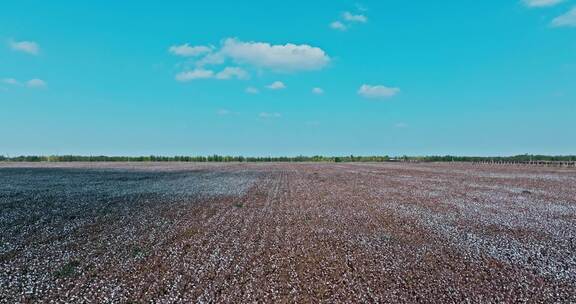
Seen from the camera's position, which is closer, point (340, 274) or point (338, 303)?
point (338, 303)

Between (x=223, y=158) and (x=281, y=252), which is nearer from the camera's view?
(x=281, y=252)

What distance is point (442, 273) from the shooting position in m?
8.84

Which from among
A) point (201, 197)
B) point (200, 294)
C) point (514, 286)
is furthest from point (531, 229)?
point (201, 197)

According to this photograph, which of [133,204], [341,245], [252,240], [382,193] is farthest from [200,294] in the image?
[382,193]

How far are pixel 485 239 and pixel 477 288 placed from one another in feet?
16.5

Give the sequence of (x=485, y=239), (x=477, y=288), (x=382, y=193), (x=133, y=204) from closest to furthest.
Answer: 1. (x=477, y=288)
2. (x=485, y=239)
3. (x=133, y=204)
4. (x=382, y=193)

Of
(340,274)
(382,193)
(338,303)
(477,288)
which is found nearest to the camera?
(338,303)

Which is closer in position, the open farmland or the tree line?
the open farmland

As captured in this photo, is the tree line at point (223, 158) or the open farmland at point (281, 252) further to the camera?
the tree line at point (223, 158)

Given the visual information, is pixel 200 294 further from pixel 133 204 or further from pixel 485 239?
pixel 133 204

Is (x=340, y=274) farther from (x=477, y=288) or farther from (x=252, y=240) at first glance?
(x=252, y=240)

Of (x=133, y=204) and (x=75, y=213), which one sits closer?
(x=75, y=213)

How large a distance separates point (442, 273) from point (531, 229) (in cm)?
759

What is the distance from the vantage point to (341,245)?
36.8 ft
